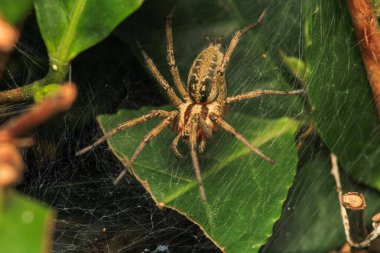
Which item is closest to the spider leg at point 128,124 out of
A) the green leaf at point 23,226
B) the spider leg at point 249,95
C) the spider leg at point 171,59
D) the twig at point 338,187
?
the spider leg at point 171,59

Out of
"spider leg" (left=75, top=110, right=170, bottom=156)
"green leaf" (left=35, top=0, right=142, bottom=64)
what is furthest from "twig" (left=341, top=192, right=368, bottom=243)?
"green leaf" (left=35, top=0, right=142, bottom=64)

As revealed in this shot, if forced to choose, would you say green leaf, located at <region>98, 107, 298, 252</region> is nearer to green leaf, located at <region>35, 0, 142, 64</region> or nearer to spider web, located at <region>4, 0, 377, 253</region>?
spider web, located at <region>4, 0, 377, 253</region>

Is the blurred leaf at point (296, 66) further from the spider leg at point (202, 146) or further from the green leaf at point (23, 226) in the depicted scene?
the green leaf at point (23, 226)

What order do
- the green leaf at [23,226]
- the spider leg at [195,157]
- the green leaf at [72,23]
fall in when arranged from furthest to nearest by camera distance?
the spider leg at [195,157] < the green leaf at [72,23] < the green leaf at [23,226]

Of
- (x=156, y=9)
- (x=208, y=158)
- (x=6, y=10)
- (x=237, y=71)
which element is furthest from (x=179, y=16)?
(x=6, y=10)

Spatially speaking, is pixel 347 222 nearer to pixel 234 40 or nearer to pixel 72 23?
pixel 234 40

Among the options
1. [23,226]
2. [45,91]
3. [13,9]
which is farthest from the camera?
[45,91]

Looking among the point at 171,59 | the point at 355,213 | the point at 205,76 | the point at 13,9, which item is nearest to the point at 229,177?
the point at 205,76
